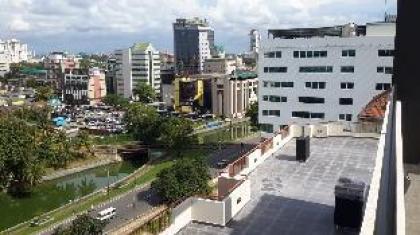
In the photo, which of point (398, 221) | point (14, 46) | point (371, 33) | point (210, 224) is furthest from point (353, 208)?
point (14, 46)

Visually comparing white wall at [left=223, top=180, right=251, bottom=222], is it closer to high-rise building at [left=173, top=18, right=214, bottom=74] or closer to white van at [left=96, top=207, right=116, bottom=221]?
white van at [left=96, top=207, right=116, bottom=221]

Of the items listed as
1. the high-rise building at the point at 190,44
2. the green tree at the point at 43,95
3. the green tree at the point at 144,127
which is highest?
the high-rise building at the point at 190,44

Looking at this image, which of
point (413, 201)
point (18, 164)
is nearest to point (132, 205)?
point (18, 164)

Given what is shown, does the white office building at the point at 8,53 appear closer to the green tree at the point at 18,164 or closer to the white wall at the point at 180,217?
the green tree at the point at 18,164

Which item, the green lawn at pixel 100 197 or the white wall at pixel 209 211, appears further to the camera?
the green lawn at pixel 100 197

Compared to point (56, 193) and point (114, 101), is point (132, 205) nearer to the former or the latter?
point (56, 193)

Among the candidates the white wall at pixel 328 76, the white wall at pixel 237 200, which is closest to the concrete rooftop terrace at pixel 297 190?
the white wall at pixel 237 200

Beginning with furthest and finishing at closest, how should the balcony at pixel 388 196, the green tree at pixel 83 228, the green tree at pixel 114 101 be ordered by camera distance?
the green tree at pixel 114 101 → the green tree at pixel 83 228 → the balcony at pixel 388 196
